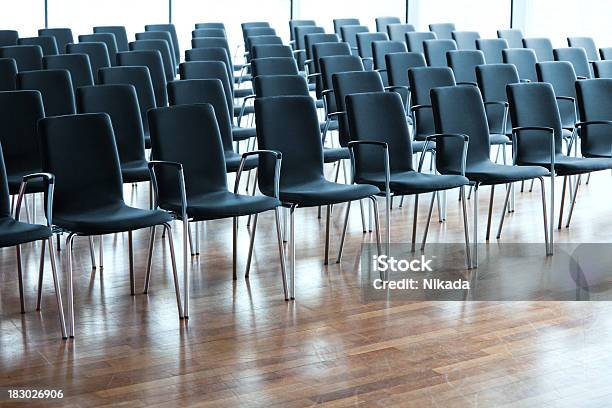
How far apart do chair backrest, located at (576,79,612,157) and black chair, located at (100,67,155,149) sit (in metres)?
2.97

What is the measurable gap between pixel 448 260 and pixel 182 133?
1752 millimetres

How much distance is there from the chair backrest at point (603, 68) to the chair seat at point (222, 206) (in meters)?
4.14

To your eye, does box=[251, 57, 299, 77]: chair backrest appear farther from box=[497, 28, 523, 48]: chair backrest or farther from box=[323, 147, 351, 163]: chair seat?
box=[497, 28, 523, 48]: chair backrest

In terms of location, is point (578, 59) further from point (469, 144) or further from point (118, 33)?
point (118, 33)

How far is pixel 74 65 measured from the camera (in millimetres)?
7738

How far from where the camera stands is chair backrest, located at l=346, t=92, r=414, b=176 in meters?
5.92

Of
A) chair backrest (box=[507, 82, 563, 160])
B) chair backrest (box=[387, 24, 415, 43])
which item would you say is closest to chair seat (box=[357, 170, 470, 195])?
chair backrest (box=[507, 82, 563, 160])

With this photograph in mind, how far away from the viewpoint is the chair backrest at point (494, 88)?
7660 millimetres

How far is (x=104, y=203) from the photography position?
5.02m

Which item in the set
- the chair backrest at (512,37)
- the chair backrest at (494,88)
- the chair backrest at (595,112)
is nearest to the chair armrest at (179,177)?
the chair backrest at (595,112)

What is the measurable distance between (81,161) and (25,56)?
380 centimetres

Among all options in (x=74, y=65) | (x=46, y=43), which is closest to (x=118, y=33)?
(x=46, y=43)

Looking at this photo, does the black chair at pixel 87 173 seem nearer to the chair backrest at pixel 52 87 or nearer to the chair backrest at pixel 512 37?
the chair backrest at pixel 52 87

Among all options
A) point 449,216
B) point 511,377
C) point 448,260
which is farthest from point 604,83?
point 511,377
